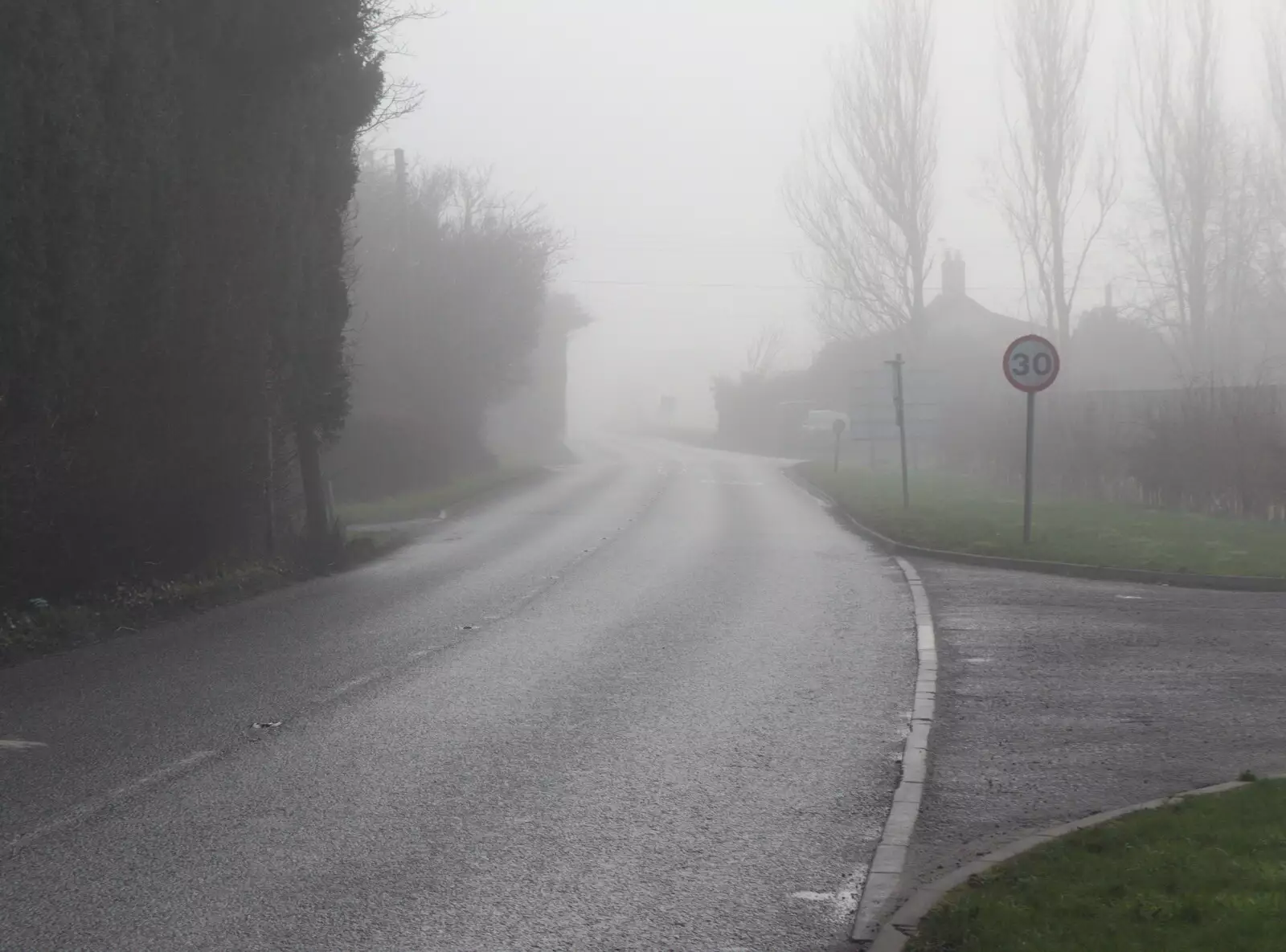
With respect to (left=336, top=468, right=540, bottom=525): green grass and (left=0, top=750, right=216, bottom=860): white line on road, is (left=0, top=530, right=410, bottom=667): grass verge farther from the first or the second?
(left=336, top=468, right=540, bottom=525): green grass

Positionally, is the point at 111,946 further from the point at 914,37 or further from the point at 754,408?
the point at 754,408

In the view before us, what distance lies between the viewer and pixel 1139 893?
4.98 m

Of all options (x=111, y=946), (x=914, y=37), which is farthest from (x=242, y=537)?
(x=914, y=37)

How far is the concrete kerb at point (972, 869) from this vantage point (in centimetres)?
485

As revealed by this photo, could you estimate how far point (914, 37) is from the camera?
48.5 meters

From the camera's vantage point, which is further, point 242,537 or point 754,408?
point 754,408

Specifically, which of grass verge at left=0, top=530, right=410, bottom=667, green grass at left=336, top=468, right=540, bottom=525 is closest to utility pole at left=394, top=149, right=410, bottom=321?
green grass at left=336, top=468, right=540, bottom=525

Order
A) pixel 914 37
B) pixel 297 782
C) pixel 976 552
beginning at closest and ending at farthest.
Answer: pixel 297 782
pixel 976 552
pixel 914 37

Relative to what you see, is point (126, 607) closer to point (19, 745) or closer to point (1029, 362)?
point (19, 745)

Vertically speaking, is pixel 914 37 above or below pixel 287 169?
above

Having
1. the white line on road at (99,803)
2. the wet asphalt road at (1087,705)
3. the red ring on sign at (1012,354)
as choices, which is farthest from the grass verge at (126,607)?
the red ring on sign at (1012,354)

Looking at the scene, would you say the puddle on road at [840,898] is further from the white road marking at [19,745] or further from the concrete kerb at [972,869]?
the white road marking at [19,745]

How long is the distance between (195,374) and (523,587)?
14.2 feet

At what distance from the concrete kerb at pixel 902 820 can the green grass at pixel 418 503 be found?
18331 millimetres
